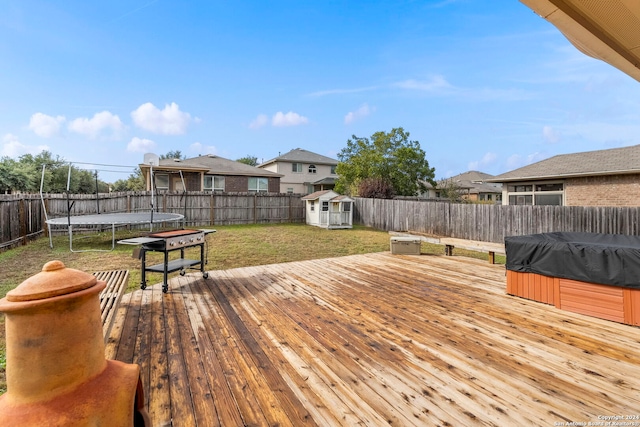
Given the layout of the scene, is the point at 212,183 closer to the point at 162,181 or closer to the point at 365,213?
the point at 162,181

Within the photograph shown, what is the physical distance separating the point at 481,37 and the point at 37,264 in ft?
55.6

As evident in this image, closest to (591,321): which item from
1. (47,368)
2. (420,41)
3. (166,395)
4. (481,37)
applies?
(166,395)

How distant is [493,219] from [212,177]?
18363 millimetres

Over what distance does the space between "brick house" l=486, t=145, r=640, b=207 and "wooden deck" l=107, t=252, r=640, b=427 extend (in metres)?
13.4

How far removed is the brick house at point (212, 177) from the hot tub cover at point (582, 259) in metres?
18.8

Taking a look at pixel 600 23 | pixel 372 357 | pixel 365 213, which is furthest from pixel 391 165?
pixel 600 23

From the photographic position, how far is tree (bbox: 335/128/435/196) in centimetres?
2608

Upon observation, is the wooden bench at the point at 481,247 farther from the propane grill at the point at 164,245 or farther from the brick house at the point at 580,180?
the brick house at the point at 580,180

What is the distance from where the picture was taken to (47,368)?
0.74 metres

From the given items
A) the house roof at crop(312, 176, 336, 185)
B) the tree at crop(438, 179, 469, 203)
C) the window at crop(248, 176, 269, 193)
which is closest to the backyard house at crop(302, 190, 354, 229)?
the window at crop(248, 176, 269, 193)

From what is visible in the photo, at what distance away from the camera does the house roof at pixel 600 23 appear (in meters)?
1.60

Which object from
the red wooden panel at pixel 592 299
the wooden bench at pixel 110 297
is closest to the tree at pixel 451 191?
the red wooden panel at pixel 592 299

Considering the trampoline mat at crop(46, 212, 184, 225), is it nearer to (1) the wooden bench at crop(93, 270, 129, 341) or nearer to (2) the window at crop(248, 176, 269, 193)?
(1) the wooden bench at crop(93, 270, 129, 341)

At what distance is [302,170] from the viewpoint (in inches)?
1203
